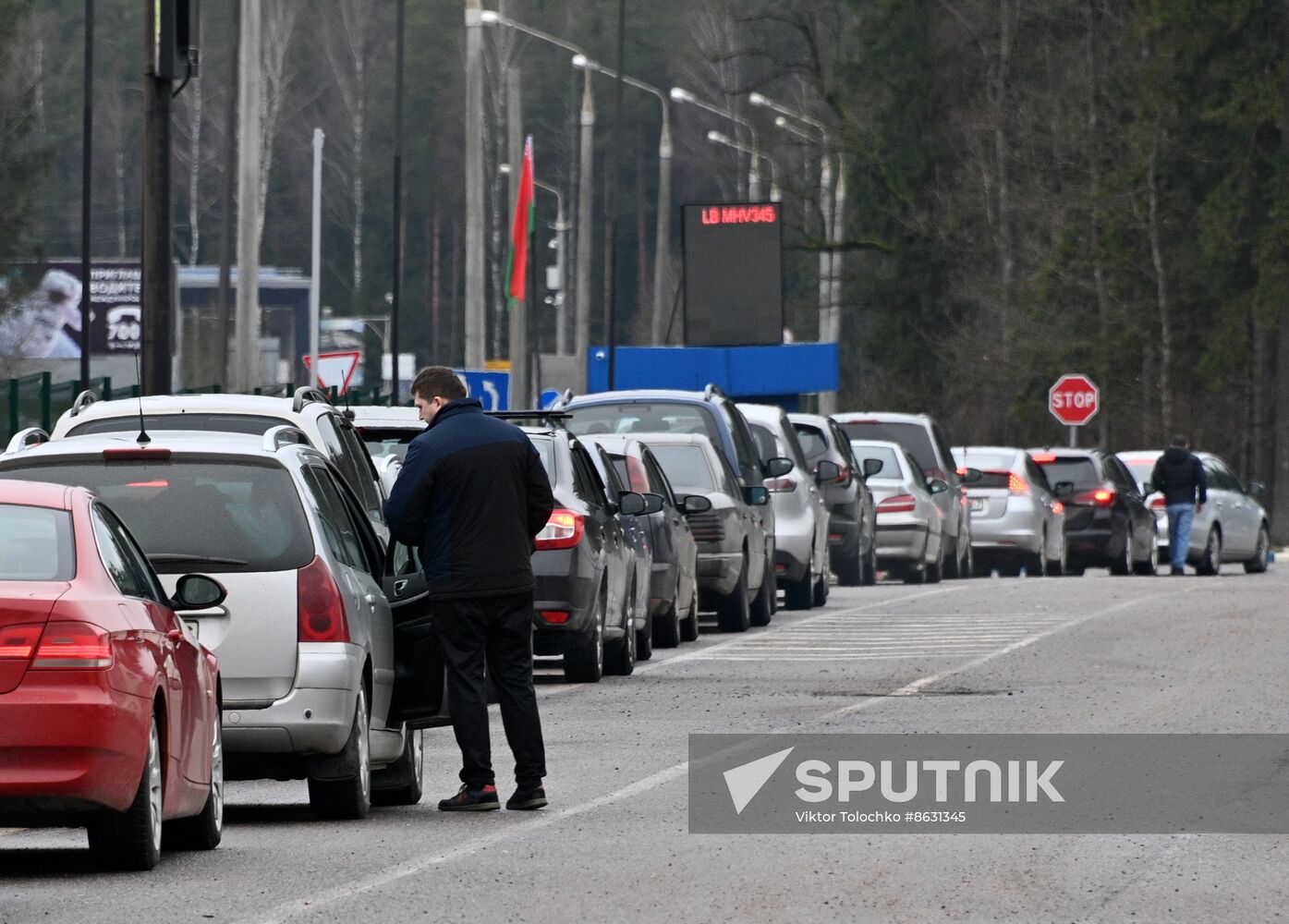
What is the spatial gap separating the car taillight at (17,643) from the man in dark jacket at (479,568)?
2873 mm

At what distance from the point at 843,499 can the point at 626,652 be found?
35.9ft

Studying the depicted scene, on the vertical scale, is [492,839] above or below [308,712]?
below

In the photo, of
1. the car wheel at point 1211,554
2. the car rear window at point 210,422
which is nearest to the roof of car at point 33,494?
the car rear window at point 210,422

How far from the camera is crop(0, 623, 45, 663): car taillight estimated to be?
29.6 ft

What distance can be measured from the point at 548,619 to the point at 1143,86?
44.5m

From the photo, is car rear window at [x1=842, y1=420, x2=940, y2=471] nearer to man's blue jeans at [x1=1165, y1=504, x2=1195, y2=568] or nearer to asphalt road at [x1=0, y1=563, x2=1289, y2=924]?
man's blue jeans at [x1=1165, y1=504, x2=1195, y2=568]

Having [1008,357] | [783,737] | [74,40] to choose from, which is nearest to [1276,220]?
[1008,357]

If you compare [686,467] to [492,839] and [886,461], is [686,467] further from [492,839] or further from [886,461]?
[492,839]

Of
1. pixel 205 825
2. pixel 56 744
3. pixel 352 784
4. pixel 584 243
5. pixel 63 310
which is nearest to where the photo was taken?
pixel 56 744

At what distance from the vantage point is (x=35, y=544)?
9.38 metres

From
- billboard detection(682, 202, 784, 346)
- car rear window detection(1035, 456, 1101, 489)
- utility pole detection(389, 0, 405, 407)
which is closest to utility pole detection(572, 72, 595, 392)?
billboard detection(682, 202, 784, 346)

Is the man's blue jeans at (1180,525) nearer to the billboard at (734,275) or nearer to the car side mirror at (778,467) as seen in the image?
the car side mirror at (778,467)

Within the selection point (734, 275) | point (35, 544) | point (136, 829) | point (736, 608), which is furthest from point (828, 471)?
point (734, 275)

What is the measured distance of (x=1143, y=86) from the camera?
6069 centimetres
